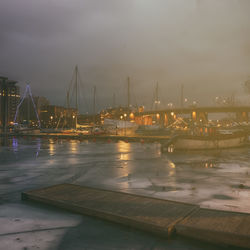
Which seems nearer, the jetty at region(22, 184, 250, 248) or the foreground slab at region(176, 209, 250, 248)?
the foreground slab at region(176, 209, 250, 248)

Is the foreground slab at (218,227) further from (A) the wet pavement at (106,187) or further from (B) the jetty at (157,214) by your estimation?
(A) the wet pavement at (106,187)

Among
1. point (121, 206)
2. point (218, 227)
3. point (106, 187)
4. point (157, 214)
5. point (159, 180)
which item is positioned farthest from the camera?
point (159, 180)

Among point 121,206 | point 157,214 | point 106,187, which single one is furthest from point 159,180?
point 157,214

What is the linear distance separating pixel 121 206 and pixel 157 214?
1.18 metres

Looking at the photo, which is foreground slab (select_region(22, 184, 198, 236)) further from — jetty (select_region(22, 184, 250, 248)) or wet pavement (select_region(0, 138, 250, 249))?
wet pavement (select_region(0, 138, 250, 249))

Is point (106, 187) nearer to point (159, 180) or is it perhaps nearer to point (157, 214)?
point (159, 180)

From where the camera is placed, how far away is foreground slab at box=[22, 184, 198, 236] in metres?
Answer: 6.25

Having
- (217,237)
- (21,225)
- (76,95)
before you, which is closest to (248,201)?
(217,237)

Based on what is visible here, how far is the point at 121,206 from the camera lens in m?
7.35

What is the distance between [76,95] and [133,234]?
68453 mm

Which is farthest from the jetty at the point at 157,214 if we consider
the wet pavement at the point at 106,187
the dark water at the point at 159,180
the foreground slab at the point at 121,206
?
the dark water at the point at 159,180

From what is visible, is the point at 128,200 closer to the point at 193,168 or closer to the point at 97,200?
the point at 97,200

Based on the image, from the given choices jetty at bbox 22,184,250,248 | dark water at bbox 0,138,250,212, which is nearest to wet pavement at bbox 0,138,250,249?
dark water at bbox 0,138,250,212

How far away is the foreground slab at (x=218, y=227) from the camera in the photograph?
5.36 meters
